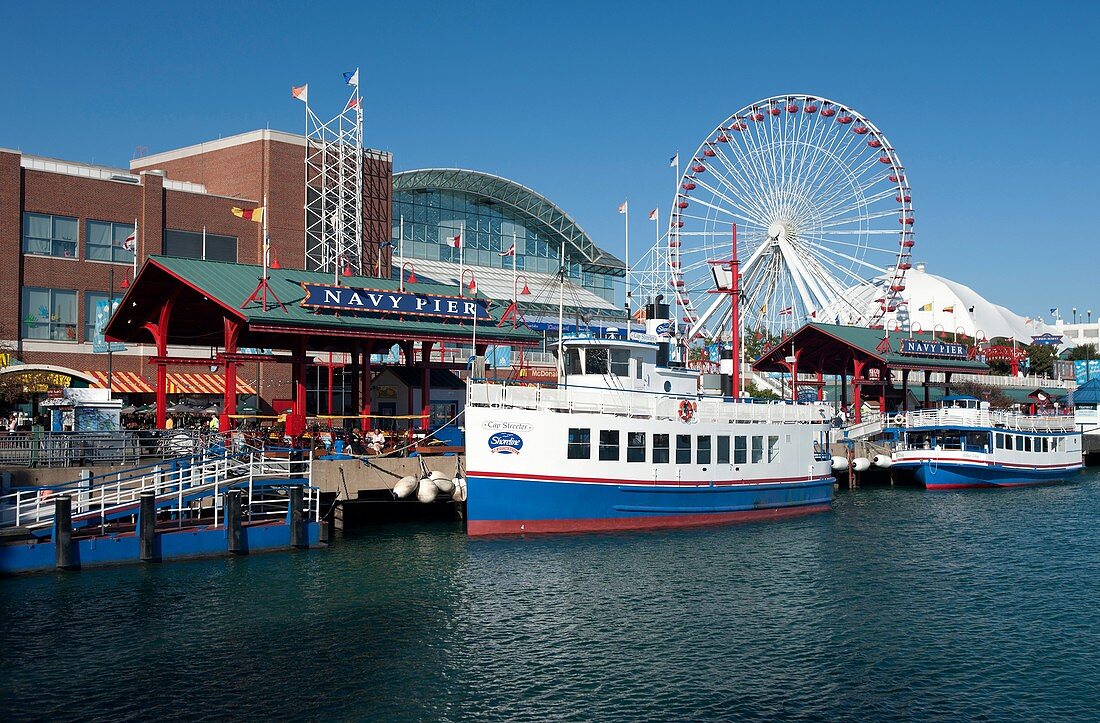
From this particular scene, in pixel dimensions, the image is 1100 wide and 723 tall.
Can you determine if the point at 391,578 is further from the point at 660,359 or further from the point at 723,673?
the point at 660,359

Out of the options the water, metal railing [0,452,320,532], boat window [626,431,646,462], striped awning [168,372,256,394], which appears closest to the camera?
the water

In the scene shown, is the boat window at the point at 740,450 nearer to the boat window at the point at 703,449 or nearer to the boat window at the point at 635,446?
the boat window at the point at 703,449

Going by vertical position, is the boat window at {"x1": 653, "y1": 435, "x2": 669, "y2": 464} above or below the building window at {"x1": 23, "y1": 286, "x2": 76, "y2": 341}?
below

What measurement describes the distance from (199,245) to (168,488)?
1580 inches

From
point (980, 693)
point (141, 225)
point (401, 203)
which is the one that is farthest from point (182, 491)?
point (401, 203)

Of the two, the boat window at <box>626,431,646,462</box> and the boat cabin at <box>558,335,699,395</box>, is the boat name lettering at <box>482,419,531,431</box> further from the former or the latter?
the boat cabin at <box>558,335,699,395</box>

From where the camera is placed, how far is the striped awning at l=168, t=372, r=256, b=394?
61375 millimetres

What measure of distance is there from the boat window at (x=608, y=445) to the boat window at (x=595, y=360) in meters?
3.71

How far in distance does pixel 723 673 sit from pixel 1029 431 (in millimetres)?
49123

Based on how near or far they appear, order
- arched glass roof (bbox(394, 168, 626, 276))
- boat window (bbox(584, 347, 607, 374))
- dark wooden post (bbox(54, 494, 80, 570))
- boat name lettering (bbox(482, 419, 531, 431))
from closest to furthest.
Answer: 1. dark wooden post (bbox(54, 494, 80, 570))
2. boat name lettering (bbox(482, 419, 531, 431))
3. boat window (bbox(584, 347, 607, 374))
4. arched glass roof (bbox(394, 168, 626, 276))

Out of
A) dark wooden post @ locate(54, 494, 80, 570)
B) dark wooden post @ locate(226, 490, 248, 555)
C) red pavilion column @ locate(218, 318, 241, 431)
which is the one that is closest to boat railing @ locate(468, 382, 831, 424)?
dark wooden post @ locate(226, 490, 248, 555)

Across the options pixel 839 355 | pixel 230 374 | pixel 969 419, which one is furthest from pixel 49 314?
pixel 969 419

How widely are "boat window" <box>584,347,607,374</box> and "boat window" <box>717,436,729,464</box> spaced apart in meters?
5.39

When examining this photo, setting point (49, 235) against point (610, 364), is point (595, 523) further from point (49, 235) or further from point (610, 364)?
point (49, 235)
